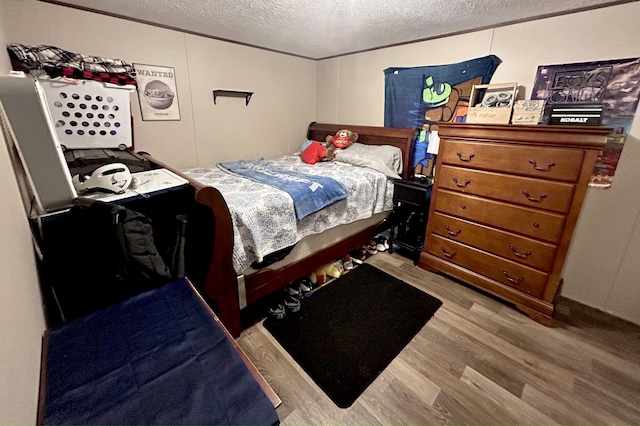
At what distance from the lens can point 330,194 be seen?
2168 mm

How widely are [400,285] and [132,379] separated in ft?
6.42

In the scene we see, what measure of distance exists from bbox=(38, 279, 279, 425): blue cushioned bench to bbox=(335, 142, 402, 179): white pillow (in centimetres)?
219

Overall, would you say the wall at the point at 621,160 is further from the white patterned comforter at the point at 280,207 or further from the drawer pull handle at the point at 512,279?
the white patterned comforter at the point at 280,207

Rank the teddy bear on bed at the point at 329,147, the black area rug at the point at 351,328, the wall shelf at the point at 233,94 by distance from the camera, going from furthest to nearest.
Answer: the teddy bear on bed at the point at 329,147, the wall shelf at the point at 233,94, the black area rug at the point at 351,328

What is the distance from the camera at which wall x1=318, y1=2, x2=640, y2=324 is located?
1776 mm

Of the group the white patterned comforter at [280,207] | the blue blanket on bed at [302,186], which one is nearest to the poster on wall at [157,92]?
the white patterned comforter at [280,207]

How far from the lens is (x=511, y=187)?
1.88 meters

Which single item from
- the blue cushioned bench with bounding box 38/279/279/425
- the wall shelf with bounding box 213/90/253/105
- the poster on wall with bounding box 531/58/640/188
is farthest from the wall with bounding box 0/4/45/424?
the poster on wall with bounding box 531/58/640/188

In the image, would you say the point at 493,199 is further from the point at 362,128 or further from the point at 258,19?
the point at 258,19

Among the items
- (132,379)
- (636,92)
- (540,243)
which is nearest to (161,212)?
(132,379)

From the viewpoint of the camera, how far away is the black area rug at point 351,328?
150cm

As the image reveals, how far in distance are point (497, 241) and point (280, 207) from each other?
1651mm

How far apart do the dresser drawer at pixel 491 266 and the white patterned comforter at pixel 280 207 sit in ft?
2.21

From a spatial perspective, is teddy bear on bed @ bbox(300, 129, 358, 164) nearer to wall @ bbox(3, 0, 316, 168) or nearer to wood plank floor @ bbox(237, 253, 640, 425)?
wall @ bbox(3, 0, 316, 168)
